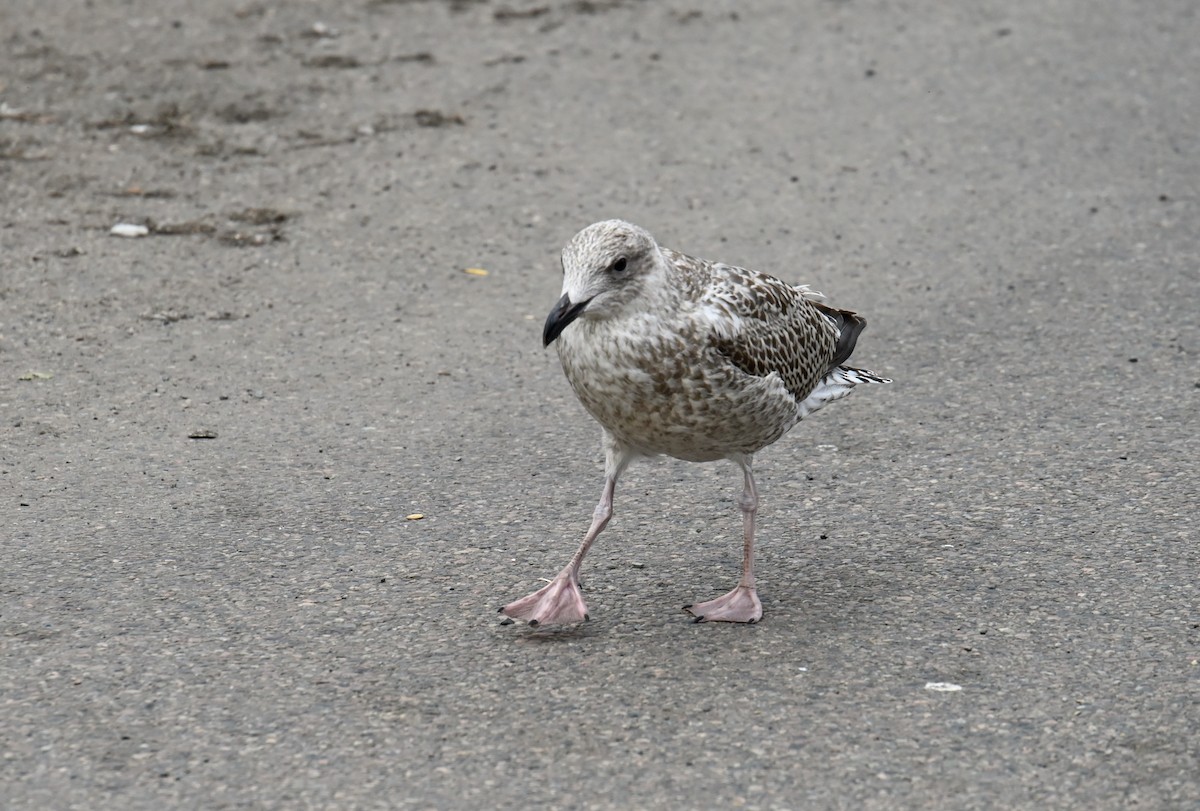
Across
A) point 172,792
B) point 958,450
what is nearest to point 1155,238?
point 958,450

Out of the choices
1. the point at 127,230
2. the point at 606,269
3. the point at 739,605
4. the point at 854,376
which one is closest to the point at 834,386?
the point at 854,376

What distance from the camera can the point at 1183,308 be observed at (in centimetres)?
770

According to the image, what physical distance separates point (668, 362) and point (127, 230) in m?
4.44

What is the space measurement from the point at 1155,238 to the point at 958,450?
2944 millimetres

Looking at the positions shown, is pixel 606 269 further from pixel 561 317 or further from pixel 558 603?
pixel 558 603

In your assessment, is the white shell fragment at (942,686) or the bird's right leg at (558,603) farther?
the bird's right leg at (558,603)

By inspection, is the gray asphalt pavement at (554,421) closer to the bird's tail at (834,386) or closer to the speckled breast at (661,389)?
the bird's tail at (834,386)

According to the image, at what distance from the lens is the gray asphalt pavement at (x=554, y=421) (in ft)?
14.0

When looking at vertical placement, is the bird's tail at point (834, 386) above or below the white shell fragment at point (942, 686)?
above

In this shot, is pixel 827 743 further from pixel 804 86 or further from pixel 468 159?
pixel 804 86

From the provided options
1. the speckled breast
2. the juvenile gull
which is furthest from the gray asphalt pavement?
the speckled breast

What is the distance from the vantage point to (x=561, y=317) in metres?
4.54

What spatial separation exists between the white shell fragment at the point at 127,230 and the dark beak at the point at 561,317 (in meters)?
4.30

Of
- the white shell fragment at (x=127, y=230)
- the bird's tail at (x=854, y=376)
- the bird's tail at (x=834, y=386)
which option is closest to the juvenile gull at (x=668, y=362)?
the bird's tail at (x=834, y=386)
